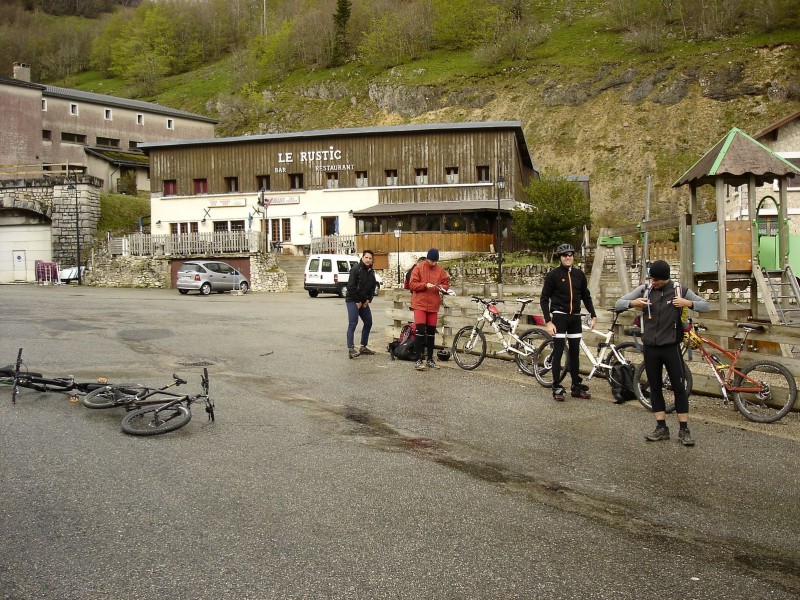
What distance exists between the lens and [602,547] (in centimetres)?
445

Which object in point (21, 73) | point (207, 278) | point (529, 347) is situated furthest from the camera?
point (21, 73)

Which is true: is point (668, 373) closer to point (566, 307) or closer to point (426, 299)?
point (566, 307)

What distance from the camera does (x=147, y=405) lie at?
25.4 ft

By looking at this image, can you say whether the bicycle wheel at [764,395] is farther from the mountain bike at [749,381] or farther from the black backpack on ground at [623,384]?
the black backpack on ground at [623,384]

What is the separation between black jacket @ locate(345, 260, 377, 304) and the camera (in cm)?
1329

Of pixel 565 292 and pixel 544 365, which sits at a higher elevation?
pixel 565 292

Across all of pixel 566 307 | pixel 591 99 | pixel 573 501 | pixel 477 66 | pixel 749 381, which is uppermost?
pixel 477 66

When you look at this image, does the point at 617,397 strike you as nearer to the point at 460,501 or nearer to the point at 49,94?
the point at 460,501

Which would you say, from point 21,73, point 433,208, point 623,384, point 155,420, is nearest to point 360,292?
point 623,384

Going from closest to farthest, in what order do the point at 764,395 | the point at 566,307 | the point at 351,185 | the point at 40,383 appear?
1. the point at 764,395
2. the point at 40,383
3. the point at 566,307
4. the point at 351,185

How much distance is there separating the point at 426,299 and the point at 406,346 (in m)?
1.18

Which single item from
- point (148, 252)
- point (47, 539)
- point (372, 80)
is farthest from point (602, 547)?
point (372, 80)

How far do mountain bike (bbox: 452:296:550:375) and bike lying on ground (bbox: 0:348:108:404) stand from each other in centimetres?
556

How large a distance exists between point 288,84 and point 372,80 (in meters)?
15.6
